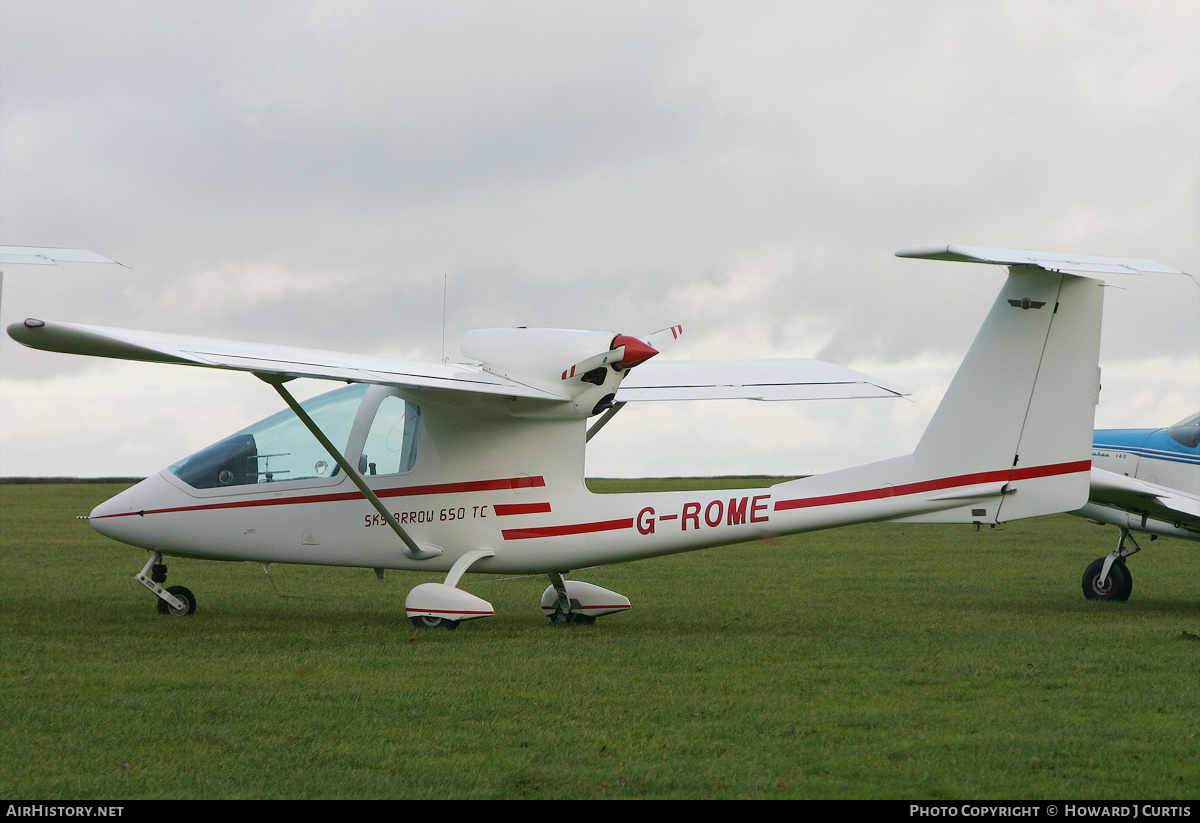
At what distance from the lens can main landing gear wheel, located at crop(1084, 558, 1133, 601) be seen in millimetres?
13047

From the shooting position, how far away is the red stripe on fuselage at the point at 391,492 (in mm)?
10492

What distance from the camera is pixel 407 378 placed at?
9.73 metres

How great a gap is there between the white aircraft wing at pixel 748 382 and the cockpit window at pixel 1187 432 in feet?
13.0

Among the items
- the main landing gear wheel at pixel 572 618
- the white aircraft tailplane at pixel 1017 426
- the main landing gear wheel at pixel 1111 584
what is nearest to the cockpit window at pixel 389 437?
the main landing gear wheel at pixel 572 618

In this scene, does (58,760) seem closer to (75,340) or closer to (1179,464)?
(75,340)

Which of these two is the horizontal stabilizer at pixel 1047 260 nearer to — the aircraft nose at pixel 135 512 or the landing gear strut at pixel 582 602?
the landing gear strut at pixel 582 602

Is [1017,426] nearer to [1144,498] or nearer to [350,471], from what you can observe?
[1144,498]

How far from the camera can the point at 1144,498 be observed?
12156 mm

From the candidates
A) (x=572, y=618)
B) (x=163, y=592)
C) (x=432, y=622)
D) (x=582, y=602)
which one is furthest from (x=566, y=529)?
(x=163, y=592)

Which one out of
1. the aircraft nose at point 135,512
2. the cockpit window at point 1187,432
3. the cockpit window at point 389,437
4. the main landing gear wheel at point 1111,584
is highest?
the cockpit window at point 1187,432

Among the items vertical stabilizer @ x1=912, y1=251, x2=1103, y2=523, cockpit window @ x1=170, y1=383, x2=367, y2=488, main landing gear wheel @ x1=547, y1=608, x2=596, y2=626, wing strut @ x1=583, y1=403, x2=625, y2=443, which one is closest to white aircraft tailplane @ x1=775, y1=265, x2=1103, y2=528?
vertical stabilizer @ x1=912, y1=251, x2=1103, y2=523

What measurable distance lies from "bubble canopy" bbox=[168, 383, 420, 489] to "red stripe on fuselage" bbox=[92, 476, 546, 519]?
0.61 ft

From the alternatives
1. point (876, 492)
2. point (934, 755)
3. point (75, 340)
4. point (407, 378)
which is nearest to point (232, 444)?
point (407, 378)

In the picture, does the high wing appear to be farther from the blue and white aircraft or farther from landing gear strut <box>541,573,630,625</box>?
the blue and white aircraft
